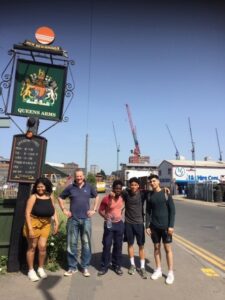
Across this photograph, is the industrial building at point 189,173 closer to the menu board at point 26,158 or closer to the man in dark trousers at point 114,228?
the man in dark trousers at point 114,228

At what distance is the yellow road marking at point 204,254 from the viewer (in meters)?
8.39

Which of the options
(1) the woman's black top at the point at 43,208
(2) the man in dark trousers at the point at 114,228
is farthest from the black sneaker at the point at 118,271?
(1) the woman's black top at the point at 43,208

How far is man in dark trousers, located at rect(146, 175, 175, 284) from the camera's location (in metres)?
6.69

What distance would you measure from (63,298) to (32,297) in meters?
0.41

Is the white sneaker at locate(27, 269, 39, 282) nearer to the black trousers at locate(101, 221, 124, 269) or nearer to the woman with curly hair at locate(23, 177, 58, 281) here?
the woman with curly hair at locate(23, 177, 58, 281)

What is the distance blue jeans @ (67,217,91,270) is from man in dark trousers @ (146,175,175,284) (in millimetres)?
1076

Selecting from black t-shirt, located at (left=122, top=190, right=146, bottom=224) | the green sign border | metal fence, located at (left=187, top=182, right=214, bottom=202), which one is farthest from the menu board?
metal fence, located at (left=187, top=182, right=214, bottom=202)

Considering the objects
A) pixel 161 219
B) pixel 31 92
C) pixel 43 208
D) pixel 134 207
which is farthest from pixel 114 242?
pixel 31 92

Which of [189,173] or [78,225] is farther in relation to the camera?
[189,173]

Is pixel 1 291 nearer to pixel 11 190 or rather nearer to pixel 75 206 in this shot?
pixel 75 206

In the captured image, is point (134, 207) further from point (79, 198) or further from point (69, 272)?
point (69, 272)

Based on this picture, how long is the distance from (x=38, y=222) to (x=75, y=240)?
2.53ft

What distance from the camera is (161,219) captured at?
672cm

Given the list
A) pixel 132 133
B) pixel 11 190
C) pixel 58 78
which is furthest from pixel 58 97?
pixel 132 133
